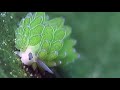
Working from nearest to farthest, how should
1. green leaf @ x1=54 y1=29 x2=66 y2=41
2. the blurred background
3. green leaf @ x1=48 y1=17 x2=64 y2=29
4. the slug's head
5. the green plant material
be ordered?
the green plant material < the slug's head < green leaf @ x1=54 y1=29 x2=66 y2=41 < green leaf @ x1=48 y1=17 x2=64 y2=29 < the blurred background

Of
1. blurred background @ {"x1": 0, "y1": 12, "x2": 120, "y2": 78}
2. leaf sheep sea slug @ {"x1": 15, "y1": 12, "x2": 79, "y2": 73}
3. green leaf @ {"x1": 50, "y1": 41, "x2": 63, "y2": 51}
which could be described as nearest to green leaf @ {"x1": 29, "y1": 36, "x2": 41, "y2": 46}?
leaf sheep sea slug @ {"x1": 15, "y1": 12, "x2": 79, "y2": 73}

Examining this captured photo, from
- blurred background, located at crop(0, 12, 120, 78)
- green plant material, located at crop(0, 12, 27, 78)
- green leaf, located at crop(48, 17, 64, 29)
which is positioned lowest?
green plant material, located at crop(0, 12, 27, 78)

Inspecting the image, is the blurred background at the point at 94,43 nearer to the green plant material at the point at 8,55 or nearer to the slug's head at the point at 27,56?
the green plant material at the point at 8,55

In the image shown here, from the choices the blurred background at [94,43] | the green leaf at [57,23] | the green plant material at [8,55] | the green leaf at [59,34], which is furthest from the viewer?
the blurred background at [94,43]

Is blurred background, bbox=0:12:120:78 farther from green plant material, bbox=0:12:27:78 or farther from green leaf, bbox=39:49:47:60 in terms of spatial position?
green leaf, bbox=39:49:47:60

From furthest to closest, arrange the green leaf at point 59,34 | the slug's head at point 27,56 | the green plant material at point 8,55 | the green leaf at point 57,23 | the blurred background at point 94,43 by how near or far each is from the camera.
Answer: the blurred background at point 94,43
the green leaf at point 57,23
the green leaf at point 59,34
the slug's head at point 27,56
the green plant material at point 8,55

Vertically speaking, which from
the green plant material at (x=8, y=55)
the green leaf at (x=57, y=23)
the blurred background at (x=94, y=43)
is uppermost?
the blurred background at (x=94, y=43)

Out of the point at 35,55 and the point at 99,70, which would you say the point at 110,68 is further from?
the point at 35,55

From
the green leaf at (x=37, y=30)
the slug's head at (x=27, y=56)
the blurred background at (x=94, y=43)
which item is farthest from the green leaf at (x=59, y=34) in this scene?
the blurred background at (x=94, y=43)

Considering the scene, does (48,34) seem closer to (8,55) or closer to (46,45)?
(46,45)

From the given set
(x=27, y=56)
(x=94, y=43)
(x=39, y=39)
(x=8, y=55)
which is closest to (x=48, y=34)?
(x=39, y=39)
